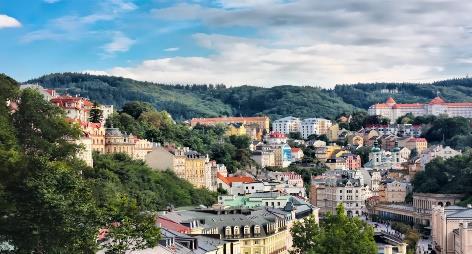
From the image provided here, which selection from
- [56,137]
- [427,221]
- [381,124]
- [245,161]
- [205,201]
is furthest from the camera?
[381,124]

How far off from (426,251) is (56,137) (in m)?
37.7

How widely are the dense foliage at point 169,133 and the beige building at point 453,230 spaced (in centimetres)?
3104

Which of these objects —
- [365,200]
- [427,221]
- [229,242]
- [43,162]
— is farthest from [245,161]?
[43,162]

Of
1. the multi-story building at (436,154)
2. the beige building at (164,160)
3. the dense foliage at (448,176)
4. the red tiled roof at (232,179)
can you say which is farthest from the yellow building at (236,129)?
the beige building at (164,160)

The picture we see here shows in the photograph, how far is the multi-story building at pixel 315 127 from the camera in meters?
182

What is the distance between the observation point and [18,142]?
143 ft

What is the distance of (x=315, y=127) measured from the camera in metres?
182

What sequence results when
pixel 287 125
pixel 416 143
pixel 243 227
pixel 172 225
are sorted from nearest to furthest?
pixel 172 225, pixel 243 227, pixel 416 143, pixel 287 125

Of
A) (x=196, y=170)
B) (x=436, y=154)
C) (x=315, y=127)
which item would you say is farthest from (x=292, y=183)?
(x=315, y=127)

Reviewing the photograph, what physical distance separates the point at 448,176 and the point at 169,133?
1386 inches

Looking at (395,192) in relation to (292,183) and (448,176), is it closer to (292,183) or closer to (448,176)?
(448,176)

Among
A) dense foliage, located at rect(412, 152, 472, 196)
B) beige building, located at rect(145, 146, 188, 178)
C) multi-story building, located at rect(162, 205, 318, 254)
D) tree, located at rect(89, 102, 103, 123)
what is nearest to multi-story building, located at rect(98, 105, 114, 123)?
tree, located at rect(89, 102, 103, 123)

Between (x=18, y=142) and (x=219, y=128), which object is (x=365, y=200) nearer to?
(x=219, y=128)

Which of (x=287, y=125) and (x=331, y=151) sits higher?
(x=287, y=125)
